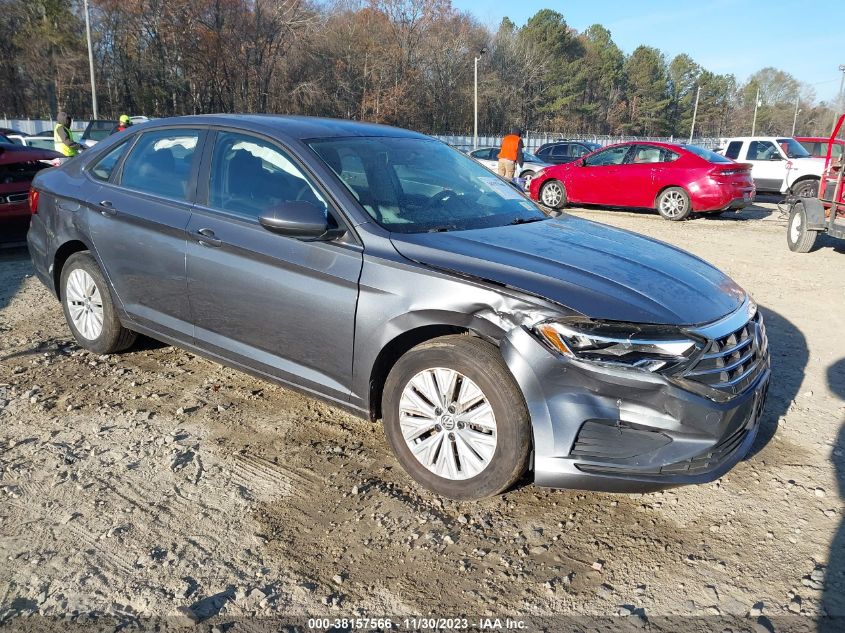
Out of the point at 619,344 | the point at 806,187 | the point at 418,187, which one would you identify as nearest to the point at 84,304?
the point at 418,187

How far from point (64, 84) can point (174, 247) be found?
51.1 metres

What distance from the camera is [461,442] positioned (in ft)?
9.64

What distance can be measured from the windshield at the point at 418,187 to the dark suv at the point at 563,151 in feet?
54.4

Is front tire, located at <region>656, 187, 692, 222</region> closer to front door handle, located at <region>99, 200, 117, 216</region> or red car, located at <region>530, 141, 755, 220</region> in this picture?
red car, located at <region>530, 141, 755, 220</region>

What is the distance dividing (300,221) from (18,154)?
6.71 m

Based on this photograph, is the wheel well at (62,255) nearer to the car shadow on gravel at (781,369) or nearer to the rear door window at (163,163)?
the rear door window at (163,163)

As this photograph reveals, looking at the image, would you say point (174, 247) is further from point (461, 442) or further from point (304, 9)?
point (304, 9)

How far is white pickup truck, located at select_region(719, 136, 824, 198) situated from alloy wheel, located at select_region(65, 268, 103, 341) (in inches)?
601

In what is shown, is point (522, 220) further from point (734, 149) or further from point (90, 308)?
point (734, 149)

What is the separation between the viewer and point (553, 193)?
15.2m

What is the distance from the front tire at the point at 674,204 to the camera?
13.1 metres

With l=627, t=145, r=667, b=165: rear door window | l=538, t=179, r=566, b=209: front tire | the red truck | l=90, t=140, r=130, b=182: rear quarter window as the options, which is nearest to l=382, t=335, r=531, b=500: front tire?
l=90, t=140, r=130, b=182: rear quarter window

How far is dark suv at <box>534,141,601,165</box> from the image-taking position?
20.1m

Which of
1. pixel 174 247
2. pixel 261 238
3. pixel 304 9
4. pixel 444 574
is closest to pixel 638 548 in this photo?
pixel 444 574
